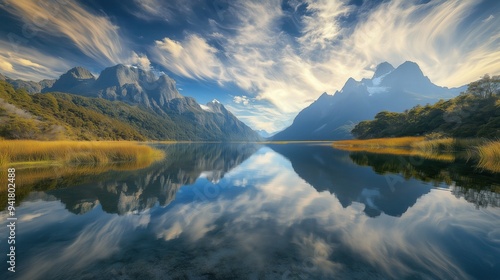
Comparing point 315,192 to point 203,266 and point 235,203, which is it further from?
point 203,266

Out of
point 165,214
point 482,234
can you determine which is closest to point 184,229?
point 165,214

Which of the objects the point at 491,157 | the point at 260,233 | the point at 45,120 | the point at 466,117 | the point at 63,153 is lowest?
the point at 63,153

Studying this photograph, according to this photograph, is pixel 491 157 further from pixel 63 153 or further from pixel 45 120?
pixel 45 120

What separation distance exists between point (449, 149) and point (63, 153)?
194 ft

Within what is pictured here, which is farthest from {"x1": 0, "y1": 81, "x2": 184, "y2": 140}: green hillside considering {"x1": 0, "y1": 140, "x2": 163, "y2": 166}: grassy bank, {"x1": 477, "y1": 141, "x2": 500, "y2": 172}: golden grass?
{"x1": 477, "y1": 141, "x2": 500, "y2": 172}: golden grass

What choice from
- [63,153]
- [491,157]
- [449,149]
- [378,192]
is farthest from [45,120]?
[449,149]

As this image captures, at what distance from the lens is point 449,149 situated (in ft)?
124

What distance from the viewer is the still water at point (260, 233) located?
5.20 meters

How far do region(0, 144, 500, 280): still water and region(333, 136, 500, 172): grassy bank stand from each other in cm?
934

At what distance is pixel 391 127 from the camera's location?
87.8 metres

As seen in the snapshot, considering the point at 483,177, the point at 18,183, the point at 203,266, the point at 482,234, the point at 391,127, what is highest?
the point at 391,127

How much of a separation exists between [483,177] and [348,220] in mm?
14345

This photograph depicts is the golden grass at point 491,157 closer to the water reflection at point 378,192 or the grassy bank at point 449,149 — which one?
the grassy bank at point 449,149

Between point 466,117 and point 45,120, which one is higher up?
point 466,117
